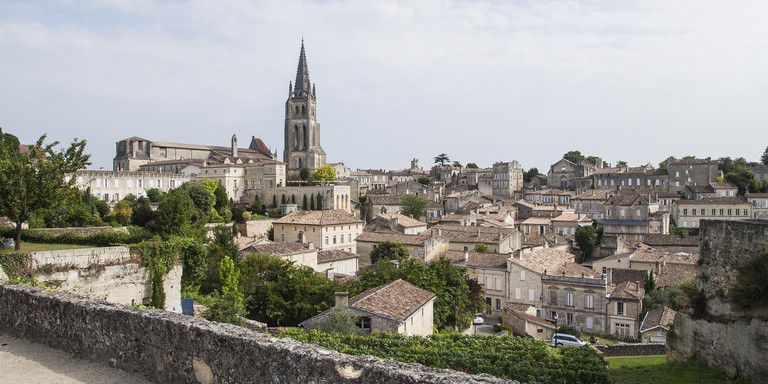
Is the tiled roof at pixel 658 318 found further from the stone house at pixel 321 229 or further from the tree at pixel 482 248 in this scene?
the stone house at pixel 321 229

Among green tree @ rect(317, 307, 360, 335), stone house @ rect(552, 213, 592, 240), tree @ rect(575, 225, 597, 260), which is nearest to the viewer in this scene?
green tree @ rect(317, 307, 360, 335)

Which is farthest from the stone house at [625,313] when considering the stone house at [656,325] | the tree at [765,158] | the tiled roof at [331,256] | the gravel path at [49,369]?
the tree at [765,158]

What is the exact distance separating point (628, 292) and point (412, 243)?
18.1 m

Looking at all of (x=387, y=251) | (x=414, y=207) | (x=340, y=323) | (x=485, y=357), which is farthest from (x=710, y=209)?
(x=485, y=357)

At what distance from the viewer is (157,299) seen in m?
20.8

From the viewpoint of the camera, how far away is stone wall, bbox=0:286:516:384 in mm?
5754

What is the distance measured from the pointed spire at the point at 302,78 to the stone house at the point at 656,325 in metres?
86.6

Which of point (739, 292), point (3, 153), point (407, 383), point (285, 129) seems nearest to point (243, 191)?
point (285, 129)

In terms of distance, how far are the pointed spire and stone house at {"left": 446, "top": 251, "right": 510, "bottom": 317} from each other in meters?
76.3

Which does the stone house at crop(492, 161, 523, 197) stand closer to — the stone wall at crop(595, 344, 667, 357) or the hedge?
the stone wall at crop(595, 344, 667, 357)

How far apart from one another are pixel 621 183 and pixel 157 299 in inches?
3481

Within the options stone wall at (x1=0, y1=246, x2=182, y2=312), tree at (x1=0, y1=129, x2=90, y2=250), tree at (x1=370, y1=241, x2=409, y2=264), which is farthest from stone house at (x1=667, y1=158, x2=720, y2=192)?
tree at (x1=0, y1=129, x2=90, y2=250)

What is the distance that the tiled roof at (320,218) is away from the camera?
5817 centimetres

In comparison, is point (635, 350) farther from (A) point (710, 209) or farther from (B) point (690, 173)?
(B) point (690, 173)
